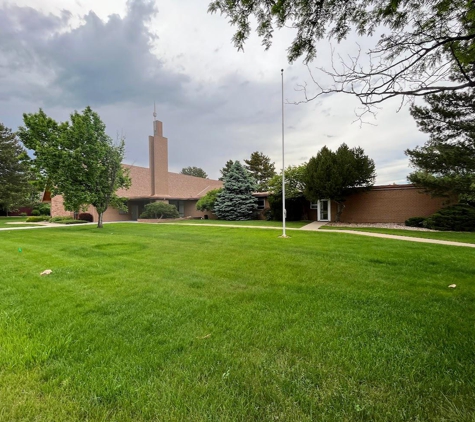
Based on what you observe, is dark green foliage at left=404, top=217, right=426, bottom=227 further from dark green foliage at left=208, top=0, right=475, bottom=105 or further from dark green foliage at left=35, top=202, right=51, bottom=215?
dark green foliage at left=35, top=202, right=51, bottom=215

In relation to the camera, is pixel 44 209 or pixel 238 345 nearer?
pixel 238 345

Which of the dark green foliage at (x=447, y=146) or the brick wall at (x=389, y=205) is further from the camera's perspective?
the brick wall at (x=389, y=205)

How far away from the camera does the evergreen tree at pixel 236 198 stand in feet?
77.7

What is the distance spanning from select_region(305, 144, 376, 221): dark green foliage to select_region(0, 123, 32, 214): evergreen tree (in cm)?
3672

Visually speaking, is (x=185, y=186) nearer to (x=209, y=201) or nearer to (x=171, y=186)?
(x=171, y=186)

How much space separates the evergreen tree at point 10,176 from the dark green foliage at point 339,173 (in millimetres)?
36718

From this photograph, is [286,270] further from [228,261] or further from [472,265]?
[472,265]

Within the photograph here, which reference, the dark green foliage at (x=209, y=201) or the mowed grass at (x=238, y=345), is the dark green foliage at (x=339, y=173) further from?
the mowed grass at (x=238, y=345)

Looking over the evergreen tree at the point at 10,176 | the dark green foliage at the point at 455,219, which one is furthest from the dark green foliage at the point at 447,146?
the evergreen tree at the point at 10,176

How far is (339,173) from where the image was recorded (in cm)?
1656

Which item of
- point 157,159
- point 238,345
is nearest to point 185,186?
point 157,159

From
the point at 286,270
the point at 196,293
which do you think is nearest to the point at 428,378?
the point at 196,293

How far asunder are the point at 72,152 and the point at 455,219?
821 inches

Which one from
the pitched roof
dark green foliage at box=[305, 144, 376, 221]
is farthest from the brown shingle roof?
dark green foliage at box=[305, 144, 376, 221]
